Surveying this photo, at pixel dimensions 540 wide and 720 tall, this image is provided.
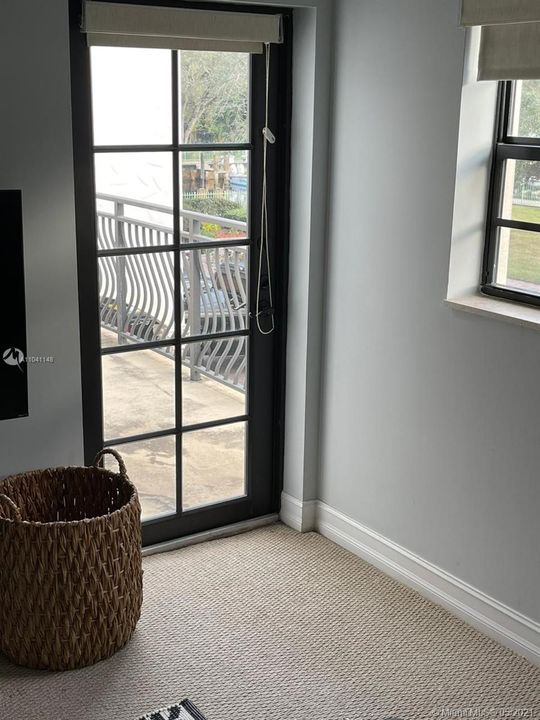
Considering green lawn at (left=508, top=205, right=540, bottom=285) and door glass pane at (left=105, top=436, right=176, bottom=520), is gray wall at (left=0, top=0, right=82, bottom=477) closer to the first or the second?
door glass pane at (left=105, top=436, right=176, bottom=520)

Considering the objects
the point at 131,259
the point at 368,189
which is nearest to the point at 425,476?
the point at 368,189

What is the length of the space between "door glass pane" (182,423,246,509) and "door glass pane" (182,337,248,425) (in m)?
0.07

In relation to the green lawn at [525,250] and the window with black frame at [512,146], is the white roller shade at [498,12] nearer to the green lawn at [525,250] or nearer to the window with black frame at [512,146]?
the window with black frame at [512,146]

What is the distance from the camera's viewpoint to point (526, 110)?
282cm

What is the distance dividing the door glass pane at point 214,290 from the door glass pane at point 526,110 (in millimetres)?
1094

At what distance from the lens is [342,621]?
3.06 meters

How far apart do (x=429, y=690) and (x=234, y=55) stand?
86.8 inches

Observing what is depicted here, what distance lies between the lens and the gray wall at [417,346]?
285 centimetres

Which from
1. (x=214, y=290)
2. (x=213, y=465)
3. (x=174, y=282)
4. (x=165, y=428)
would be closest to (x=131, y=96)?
(x=174, y=282)

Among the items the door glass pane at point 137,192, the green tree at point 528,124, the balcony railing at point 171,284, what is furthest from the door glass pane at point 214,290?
the green tree at point 528,124

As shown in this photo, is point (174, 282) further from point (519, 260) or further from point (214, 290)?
point (519, 260)

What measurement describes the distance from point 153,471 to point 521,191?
165 cm

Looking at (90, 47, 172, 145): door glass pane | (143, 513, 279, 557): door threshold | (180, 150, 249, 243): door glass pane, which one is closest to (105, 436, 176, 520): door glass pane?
(143, 513, 279, 557): door threshold

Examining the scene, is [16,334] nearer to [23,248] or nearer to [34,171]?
[23,248]
